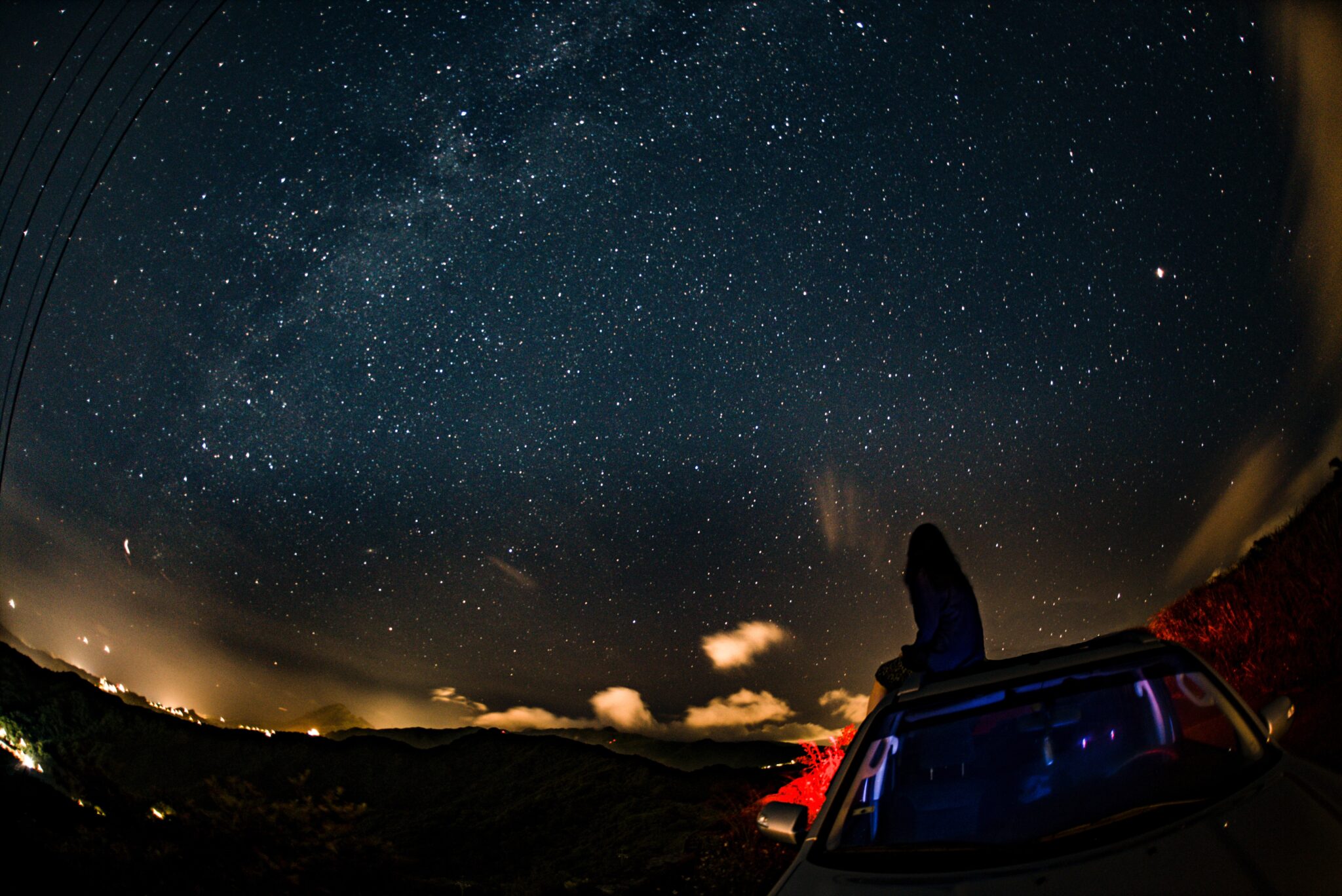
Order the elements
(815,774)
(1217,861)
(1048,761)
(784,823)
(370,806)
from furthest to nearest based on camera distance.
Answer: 1. (370,806)
2. (815,774)
3. (784,823)
4. (1048,761)
5. (1217,861)

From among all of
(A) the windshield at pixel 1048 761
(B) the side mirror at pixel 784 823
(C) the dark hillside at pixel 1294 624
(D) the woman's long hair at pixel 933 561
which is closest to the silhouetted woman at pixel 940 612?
(D) the woman's long hair at pixel 933 561

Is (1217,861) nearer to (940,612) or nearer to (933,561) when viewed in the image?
(940,612)

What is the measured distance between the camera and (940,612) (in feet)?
13.0

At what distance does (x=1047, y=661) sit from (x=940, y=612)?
1425mm

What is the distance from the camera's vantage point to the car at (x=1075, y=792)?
1688mm

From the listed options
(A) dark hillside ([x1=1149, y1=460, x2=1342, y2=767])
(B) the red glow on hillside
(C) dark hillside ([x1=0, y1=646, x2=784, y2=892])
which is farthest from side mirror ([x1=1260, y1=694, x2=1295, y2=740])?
(C) dark hillside ([x1=0, y1=646, x2=784, y2=892])

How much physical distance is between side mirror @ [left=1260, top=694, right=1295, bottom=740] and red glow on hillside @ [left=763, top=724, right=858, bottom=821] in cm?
545

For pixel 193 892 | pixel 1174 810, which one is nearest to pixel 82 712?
pixel 193 892

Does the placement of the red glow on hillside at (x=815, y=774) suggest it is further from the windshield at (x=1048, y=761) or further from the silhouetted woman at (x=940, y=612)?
the windshield at (x=1048, y=761)

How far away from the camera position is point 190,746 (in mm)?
23047

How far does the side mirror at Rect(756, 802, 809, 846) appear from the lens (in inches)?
96.2

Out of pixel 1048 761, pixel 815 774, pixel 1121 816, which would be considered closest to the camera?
pixel 1121 816

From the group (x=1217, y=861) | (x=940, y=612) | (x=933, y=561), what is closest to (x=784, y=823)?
(x=1217, y=861)

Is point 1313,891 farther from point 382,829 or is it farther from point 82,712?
point 82,712
